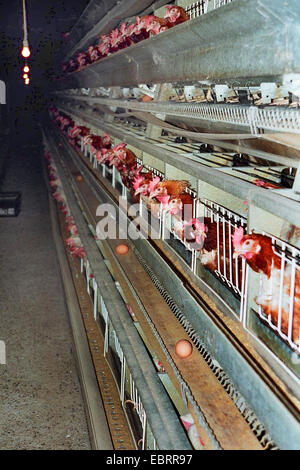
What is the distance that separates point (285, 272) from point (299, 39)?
2.13 feet

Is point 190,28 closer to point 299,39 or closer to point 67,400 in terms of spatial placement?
point 299,39

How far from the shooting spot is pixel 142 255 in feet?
8.56

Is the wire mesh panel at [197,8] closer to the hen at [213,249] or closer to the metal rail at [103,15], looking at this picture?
the metal rail at [103,15]

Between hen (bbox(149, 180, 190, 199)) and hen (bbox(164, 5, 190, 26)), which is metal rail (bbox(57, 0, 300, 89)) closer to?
hen (bbox(164, 5, 190, 26))

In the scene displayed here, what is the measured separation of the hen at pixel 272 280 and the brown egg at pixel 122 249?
1.51m

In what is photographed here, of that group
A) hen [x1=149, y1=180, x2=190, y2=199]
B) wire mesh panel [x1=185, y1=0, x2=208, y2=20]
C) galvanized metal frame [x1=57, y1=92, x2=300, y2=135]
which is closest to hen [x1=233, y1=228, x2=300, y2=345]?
galvanized metal frame [x1=57, y1=92, x2=300, y2=135]

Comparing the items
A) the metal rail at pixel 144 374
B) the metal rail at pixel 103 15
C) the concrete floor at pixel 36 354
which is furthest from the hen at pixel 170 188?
the metal rail at pixel 103 15

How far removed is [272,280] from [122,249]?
1602 millimetres

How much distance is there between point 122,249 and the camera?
292cm

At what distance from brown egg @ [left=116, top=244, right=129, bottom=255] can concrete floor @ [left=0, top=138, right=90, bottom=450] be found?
93 centimetres

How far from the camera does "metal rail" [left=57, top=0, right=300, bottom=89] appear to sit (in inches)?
47.0

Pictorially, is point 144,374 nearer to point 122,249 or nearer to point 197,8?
point 122,249
